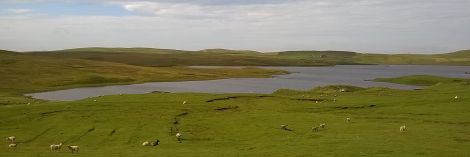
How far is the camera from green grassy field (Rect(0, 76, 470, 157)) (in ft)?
103

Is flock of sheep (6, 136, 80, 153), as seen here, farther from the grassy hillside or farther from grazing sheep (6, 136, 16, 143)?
the grassy hillside

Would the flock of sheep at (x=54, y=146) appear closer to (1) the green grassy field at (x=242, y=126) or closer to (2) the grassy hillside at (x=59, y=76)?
(1) the green grassy field at (x=242, y=126)

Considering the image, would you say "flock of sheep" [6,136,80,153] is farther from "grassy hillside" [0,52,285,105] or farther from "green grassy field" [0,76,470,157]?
"grassy hillside" [0,52,285,105]

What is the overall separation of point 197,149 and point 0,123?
22313mm

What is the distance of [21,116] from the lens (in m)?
48.6

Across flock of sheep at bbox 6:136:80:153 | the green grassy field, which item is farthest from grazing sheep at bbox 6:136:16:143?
the green grassy field

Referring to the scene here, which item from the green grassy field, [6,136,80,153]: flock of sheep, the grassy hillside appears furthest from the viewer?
the grassy hillside

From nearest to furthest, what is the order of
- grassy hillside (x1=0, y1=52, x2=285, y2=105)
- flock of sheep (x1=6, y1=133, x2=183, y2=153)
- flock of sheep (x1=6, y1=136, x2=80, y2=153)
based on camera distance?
flock of sheep (x1=6, y1=136, x2=80, y2=153) → flock of sheep (x1=6, y1=133, x2=183, y2=153) → grassy hillside (x1=0, y1=52, x2=285, y2=105)

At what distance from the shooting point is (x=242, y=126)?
43594 mm

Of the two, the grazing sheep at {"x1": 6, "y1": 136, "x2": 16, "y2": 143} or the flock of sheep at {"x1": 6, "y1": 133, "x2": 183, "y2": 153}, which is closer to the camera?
the flock of sheep at {"x1": 6, "y1": 133, "x2": 183, "y2": 153}

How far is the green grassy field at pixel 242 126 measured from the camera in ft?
103

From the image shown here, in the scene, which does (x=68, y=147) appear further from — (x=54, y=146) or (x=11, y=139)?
(x=11, y=139)

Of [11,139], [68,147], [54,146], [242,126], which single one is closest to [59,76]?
[11,139]

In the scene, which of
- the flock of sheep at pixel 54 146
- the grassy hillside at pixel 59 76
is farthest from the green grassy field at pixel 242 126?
the grassy hillside at pixel 59 76
